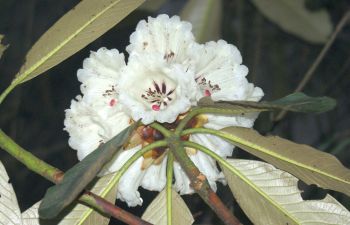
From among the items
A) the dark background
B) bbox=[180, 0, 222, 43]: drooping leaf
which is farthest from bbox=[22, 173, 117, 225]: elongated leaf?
the dark background

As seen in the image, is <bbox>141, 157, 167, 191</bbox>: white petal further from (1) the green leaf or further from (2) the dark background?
(2) the dark background

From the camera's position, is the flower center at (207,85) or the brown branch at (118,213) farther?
the flower center at (207,85)

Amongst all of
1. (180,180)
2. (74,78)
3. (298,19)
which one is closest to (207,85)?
(180,180)

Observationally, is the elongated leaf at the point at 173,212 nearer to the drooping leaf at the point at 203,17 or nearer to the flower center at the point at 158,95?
the flower center at the point at 158,95

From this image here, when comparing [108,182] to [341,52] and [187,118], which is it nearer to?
[187,118]

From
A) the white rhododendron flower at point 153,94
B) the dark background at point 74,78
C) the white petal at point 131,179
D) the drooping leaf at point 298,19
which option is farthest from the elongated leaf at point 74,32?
the dark background at point 74,78

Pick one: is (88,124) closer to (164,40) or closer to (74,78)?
(164,40)

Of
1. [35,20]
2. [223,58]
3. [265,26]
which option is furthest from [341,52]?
→ [223,58]
